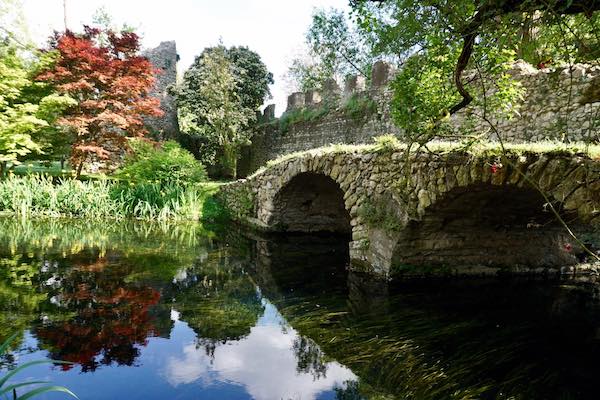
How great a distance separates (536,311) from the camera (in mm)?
5629

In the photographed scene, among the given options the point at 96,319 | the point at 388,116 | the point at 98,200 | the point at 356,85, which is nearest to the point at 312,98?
the point at 356,85

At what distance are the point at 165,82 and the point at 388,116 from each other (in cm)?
1665

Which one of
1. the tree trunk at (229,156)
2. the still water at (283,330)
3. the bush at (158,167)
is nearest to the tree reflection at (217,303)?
the still water at (283,330)

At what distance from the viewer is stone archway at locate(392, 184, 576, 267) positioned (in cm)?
581

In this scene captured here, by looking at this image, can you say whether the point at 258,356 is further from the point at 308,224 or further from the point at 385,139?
the point at 308,224

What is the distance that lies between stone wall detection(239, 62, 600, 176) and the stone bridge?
589mm

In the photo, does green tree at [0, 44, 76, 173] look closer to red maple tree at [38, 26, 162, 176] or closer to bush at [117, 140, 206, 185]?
red maple tree at [38, 26, 162, 176]

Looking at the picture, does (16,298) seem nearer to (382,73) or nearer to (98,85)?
(98,85)

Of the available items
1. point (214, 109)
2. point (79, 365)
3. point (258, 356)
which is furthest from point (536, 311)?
point (214, 109)

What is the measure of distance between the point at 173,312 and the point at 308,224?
660 cm

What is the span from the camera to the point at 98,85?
1327 centimetres

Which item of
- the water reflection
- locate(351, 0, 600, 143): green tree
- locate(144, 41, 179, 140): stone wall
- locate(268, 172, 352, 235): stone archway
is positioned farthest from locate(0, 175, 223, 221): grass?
locate(144, 41, 179, 140): stone wall

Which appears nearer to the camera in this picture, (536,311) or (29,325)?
(29,325)

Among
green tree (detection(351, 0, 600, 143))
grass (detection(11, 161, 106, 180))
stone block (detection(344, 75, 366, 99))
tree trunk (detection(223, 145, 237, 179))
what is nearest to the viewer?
green tree (detection(351, 0, 600, 143))
